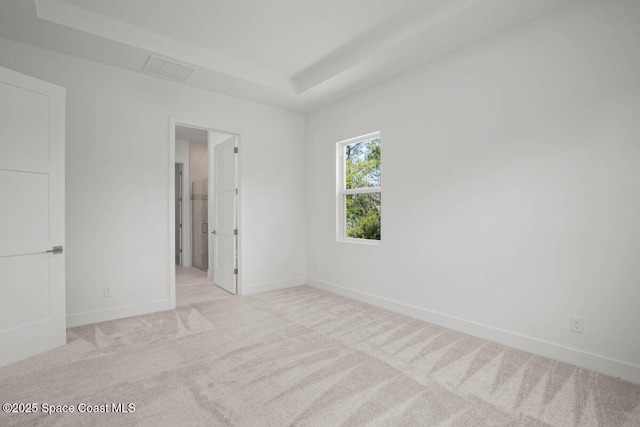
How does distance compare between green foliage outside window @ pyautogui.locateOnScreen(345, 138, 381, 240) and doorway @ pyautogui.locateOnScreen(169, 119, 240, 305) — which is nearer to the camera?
green foliage outside window @ pyautogui.locateOnScreen(345, 138, 381, 240)

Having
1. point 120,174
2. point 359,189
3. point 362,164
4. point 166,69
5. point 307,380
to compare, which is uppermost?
point 166,69

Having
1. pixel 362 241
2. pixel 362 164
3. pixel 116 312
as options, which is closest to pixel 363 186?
pixel 362 164

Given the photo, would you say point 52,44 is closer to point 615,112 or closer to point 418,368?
point 418,368

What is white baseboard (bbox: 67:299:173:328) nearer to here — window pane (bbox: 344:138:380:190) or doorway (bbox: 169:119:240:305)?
doorway (bbox: 169:119:240:305)

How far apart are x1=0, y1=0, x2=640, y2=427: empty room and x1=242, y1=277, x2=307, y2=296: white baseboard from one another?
148 mm

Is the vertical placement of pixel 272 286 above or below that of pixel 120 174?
below

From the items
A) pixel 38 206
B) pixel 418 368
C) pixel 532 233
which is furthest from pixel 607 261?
pixel 38 206

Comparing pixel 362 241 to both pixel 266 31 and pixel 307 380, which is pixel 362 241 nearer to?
pixel 307 380

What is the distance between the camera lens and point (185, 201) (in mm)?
7270

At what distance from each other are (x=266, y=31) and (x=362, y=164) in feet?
6.66

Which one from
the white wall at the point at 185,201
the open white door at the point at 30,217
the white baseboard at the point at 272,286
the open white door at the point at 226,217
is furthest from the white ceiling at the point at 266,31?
the white wall at the point at 185,201

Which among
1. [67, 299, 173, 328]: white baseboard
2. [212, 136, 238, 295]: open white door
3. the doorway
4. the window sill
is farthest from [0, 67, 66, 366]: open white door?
the window sill

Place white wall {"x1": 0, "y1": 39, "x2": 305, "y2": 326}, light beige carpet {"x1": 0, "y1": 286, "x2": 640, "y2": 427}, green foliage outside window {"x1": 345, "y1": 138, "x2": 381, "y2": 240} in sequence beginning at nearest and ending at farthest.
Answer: light beige carpet {"x1": 0, "y1": 286, "x2": 640, "y2": 427} < white wall {"x1": 0, "y1": 39, "x2": 305, "y2": 326} < green foliage outside window {"x1": 345, "y1": 138, "x2": 381, "y2": 240}

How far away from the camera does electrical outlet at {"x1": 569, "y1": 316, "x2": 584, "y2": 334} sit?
2.42 metres
